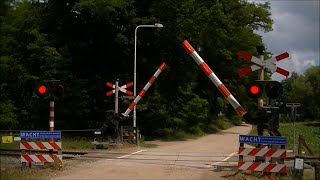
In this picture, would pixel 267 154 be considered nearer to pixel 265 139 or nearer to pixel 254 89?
pixel 265 139

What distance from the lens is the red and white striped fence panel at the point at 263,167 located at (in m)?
14.1

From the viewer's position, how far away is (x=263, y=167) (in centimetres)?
1435

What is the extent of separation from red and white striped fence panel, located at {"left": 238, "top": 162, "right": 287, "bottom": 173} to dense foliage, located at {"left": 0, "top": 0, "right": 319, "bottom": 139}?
2087cm

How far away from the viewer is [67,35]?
37.7m

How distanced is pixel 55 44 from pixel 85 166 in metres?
21.1

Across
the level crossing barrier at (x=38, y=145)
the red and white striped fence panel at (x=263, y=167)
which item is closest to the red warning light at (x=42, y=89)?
the level crossing barrier at (x=38, y=145)

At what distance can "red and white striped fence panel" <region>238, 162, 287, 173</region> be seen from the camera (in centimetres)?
1415

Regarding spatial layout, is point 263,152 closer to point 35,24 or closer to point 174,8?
point 174,8

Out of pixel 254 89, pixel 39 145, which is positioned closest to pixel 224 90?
pixel 254 89

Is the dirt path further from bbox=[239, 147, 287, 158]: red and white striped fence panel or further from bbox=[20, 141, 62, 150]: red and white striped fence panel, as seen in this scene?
bbox=[239, 147, 287, 158]: red and white striped fence panel

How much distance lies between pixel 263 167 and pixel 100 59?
25.4 metres

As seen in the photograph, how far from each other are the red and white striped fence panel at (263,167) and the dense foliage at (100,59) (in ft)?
68.5

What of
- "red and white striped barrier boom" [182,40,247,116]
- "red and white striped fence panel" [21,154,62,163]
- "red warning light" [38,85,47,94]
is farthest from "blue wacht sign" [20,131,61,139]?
"red and white striped barrier boom" [182,40,247,116]

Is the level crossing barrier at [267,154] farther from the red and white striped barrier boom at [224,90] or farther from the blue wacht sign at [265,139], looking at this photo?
the red and white striped barrier boom at [224,90]
